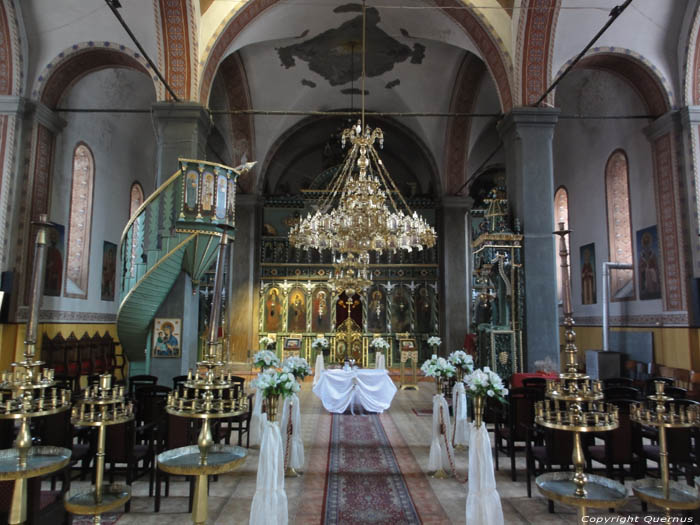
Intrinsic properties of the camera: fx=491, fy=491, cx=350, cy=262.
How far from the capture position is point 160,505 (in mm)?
4422

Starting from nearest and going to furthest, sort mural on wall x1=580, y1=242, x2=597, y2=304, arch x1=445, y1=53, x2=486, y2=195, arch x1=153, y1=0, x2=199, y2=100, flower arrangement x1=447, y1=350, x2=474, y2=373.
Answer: flower arrangement x1=447, y1=350, x2=474, y2=373
arch x1=153, y1=0, x2=199, y2=100
arch x1=445, y1=53, x2=486, y2=195
mural on wall x1=580, y1=242, x2=597, y2=304

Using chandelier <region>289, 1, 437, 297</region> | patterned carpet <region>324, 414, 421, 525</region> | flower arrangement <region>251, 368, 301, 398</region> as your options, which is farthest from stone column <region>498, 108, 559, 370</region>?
flower arrangement <region>251, 368, 301, 398</region>

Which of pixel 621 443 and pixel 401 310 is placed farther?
pixel 401 310

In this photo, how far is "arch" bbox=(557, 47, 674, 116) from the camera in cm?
973

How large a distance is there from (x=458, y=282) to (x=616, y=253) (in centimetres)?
469

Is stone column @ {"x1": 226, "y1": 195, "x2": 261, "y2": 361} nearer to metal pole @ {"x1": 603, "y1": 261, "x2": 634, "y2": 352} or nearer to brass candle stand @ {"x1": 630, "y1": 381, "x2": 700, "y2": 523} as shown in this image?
metal pole @ {"x1": 603, "y1": 261, "x2": 634, "y2": 352}

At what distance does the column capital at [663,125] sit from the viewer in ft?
32.0

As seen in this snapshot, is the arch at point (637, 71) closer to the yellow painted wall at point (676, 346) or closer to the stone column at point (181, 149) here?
the yellow painted wall at point (676, 346)

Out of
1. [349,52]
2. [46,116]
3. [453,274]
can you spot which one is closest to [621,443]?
[46,116]

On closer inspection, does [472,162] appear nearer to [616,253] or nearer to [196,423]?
[616,253]

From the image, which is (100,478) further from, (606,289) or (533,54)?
(606,289)

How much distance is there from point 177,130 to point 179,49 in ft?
5.13

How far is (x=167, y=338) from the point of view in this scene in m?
8.32

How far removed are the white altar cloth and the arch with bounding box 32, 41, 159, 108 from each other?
6.40 meters
